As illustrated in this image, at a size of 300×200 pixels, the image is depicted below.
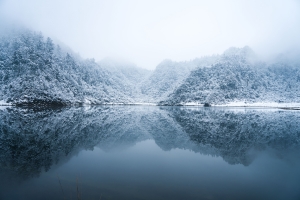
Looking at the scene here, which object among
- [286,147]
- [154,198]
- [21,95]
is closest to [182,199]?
[154,198]

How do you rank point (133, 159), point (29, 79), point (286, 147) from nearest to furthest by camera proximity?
point (133, 159) → point (286, 147) → point (29, 79)

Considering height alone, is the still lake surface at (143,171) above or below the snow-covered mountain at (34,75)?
below

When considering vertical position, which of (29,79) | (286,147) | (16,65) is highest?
(16,65)

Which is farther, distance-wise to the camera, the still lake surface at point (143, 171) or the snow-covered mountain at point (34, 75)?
the snow-covered mountain at point (34, 75)

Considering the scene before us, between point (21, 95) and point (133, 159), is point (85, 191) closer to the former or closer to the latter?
point (133, 159)

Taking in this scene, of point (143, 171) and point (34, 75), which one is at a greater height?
point (34, 75)

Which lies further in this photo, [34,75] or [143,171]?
[34,75]

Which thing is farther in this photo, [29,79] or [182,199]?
[29,79]

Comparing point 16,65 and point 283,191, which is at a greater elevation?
point 16,65

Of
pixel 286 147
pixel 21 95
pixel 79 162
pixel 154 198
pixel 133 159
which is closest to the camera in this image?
pixel 154 198

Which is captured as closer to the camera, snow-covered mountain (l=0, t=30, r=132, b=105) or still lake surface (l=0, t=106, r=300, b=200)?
still lake surface (l=0, t=106, r=300, b=200)

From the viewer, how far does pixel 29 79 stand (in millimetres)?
132750

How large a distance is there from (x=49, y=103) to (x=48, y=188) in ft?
468

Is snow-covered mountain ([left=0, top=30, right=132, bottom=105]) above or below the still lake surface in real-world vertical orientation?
above
